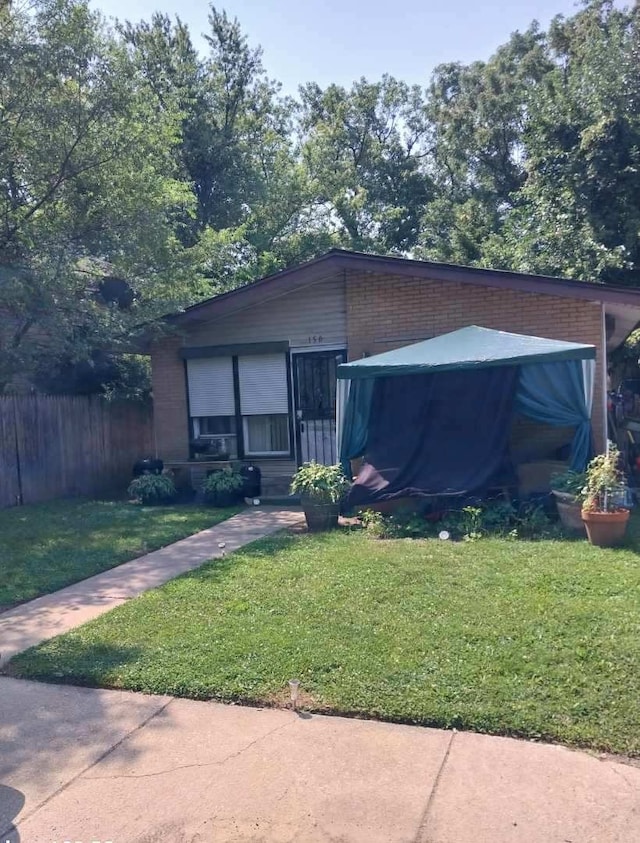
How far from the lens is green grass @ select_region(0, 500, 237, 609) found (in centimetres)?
731

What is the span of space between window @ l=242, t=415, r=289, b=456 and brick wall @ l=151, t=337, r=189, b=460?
120cm

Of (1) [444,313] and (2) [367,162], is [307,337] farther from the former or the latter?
(2) [367,162]

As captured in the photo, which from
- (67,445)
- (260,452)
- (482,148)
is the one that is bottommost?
(260,452)

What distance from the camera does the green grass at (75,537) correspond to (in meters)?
7.31

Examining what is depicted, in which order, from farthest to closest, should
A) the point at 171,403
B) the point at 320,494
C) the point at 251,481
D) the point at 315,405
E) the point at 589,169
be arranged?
the point at 589,169, the point at 171,403, the point at 315,405, the point at 251,481, the point at 320,494

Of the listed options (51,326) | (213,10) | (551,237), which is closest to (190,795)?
(51,326)

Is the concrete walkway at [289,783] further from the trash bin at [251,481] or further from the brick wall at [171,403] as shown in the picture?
the brick wall at [171,403]

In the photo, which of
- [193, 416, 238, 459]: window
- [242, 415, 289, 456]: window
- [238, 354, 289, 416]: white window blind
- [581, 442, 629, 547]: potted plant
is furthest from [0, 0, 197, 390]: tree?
[581, 442, 629, 547]: potted plant

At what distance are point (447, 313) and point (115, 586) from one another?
673cm

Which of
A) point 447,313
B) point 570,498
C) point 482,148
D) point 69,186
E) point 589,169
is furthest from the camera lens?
point 482,148

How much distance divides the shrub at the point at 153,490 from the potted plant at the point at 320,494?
3826 mm

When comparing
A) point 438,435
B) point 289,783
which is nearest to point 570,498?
point 438,435

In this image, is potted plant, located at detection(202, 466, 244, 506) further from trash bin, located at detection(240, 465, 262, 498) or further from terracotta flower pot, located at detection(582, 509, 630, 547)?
terracotta flower pot, located at detection(582, 509, 630, 547)

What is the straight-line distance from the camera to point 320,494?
8773 mm
